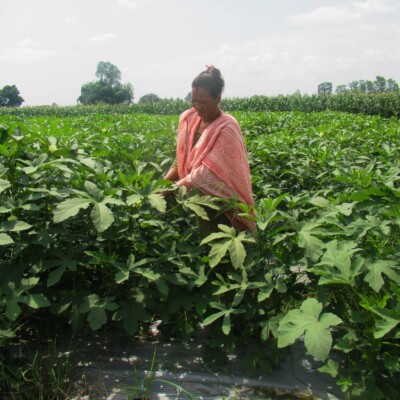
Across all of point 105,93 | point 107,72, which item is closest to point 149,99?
point 105,93

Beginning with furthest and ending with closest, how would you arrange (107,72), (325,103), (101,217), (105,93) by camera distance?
(107,72), (105,93), (325,103), (101,217)

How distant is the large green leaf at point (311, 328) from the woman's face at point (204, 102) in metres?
1.20

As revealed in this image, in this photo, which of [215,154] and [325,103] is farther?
[325,103]

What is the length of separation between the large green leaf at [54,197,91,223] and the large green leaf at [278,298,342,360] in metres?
0.93

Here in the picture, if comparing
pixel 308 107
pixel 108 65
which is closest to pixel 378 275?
pixel 308 107

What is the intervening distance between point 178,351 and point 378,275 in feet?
3.70

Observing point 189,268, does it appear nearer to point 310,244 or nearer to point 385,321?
point 310,244

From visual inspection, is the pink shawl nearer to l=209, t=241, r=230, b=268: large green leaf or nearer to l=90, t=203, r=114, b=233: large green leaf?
l=209, t=241, r=230, b=268: large green leaf

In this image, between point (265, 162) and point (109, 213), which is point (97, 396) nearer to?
point (109, 213)

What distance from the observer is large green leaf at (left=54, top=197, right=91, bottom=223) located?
180cm

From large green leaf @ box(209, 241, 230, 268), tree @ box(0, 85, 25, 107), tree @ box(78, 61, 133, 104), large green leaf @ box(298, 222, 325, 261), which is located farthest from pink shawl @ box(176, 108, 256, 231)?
tree @ box(0, 85, 25, 107)

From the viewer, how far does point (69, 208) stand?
185 centimetres

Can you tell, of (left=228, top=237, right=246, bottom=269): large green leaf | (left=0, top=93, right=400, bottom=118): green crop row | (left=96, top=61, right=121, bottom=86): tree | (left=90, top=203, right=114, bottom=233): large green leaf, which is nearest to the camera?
(left=90, top=203, right=114, bottom=233): large green leaf

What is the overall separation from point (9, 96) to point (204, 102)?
265 feet
